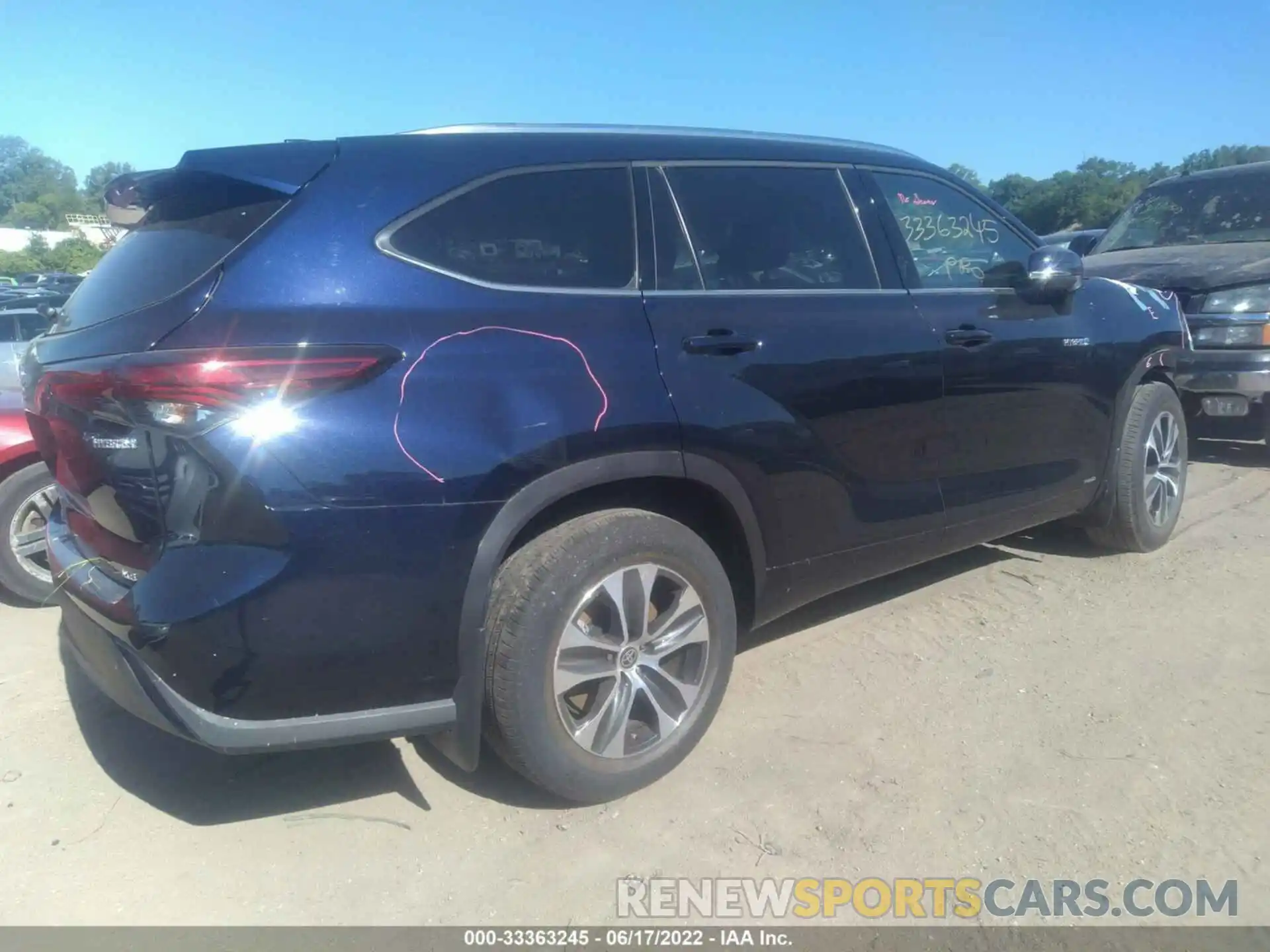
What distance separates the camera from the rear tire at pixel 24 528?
4523 millimetres

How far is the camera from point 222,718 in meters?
2.42

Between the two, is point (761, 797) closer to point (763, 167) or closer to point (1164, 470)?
point (763, 167)

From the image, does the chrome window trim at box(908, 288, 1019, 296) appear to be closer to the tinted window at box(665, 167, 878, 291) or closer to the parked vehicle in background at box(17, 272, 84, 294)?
the tinted window at box(665, 167, 878, 291)

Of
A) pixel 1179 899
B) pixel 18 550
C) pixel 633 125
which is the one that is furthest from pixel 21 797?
pixel 1179 899

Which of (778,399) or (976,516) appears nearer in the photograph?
(778,399)

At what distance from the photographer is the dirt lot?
8.77ft

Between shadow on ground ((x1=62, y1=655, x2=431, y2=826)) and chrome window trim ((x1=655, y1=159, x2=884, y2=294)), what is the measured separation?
179 cm

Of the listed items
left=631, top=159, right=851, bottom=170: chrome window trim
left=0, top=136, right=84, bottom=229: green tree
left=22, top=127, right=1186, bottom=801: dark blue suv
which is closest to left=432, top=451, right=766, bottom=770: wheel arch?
left=22, top=127, right=1186, bottom=801: dark blue suv

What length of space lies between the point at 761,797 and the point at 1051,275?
7.96ft

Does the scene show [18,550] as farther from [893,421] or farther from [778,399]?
[893,421]

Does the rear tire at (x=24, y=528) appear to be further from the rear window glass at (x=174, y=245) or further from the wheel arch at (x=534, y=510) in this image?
the wheel arch at (x=534, y=510)

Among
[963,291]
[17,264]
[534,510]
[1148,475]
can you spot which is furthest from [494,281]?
[17,264]

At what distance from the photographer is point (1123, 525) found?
15.9 ft

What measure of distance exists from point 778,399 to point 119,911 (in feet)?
7.57
